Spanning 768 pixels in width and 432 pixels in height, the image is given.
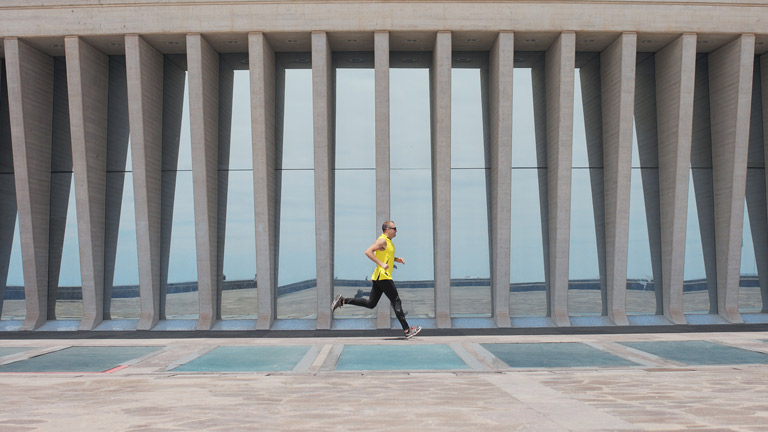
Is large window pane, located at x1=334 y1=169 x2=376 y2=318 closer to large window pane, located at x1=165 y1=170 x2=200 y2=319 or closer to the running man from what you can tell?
large window pane, located at x1=165 y1=170 x2=200 y2=319

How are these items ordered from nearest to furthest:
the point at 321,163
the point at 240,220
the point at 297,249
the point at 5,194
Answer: the point at 321,163 < the point at 297,249 < the point at 240,220 < the point at 5,194

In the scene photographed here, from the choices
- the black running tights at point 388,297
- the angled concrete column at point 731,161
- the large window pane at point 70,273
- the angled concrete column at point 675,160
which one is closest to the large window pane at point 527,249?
the angled concrete column at point 675,160

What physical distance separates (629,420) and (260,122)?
38.6 feet

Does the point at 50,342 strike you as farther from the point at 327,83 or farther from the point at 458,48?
the point at 458,48

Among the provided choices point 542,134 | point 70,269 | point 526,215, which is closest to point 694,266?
point 526,215

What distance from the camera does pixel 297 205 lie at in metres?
16.8

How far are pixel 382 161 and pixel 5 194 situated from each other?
33.9 feet

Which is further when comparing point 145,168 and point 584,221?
point 584,221

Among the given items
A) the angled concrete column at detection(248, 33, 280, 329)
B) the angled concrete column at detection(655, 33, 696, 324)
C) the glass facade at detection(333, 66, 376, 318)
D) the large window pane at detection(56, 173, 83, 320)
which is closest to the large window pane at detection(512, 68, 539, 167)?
the angled concrete column at detection(655, 33, 696, 324)

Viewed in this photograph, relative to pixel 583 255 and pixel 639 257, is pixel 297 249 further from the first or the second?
pixel 639 257

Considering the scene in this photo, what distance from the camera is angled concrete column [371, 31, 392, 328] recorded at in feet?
49.7

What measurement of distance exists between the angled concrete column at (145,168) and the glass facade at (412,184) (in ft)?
19.5

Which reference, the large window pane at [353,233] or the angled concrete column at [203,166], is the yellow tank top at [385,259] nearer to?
the large window pane at [353,233]

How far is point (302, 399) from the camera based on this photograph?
629 centimetres
